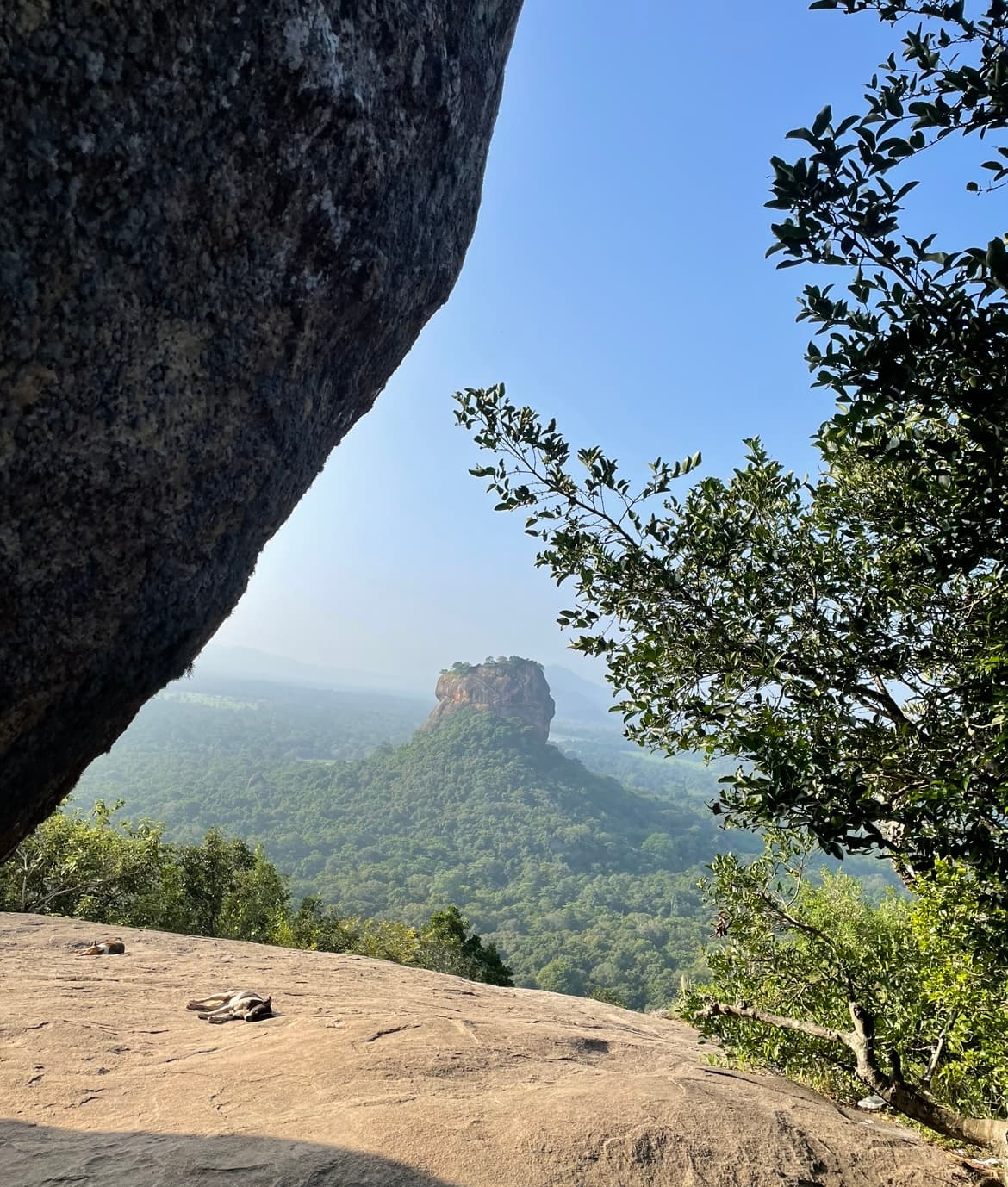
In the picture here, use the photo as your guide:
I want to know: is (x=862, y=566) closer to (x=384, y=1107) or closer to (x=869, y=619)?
(x=869, y=619)

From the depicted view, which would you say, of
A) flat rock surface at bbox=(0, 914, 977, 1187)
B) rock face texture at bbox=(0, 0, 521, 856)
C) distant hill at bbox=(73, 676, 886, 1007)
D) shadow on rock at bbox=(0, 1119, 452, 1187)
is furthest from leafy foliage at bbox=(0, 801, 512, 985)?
distant hill at bbox=(73, 676, 886, 1007)

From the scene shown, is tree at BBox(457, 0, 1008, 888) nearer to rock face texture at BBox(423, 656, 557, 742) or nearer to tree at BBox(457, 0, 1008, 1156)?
tree at BBox(457, 0, 1008, 1156)

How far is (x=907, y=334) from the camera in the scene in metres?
3.93

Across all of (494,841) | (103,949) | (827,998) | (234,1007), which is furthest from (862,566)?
(494,841)

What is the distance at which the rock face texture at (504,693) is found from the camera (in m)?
187

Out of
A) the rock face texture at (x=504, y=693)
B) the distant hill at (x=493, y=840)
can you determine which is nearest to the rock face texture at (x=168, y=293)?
the distant hill at (x=493, y=840)

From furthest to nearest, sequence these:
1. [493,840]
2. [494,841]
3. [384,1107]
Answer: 1. [493,840]
2. [494,841]
3. [384,1107]

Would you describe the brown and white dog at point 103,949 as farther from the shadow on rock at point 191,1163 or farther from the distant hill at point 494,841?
Answer: the distant hill at point 494,841

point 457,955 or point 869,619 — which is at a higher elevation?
point 869,619

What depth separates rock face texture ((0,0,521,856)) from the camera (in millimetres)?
3059

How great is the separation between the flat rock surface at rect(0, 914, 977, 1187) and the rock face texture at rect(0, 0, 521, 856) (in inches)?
207

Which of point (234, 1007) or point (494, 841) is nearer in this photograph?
point (234, 1007)

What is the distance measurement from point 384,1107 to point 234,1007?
5.40 m

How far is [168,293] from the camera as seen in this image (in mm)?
3584
